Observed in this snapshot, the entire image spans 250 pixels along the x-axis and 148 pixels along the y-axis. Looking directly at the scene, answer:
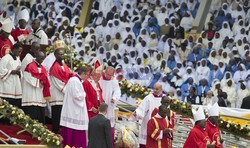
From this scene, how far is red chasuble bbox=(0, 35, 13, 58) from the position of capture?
26761 mm

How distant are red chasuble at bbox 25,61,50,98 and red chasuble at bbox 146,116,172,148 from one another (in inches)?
87.0

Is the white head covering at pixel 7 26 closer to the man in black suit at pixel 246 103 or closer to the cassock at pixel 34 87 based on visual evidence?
the cassock at pixel 34 87

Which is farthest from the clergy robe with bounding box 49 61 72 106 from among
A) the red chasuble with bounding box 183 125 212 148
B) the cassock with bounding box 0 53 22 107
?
the red chasuble with bounding box 183 125 212 148

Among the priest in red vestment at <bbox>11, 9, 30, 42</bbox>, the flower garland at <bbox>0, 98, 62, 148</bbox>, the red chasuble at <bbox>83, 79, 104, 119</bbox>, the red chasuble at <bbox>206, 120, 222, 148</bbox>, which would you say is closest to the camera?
the red chasuble at <bbox>206, 120, 222, 148</bbox>

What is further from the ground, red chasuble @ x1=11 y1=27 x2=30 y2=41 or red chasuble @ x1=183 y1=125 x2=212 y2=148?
red chasuble @ x1=11 y1=27 x2=30 y2=41

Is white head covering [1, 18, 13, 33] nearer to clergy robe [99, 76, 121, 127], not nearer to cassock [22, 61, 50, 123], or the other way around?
cassock [22, 61, 50, 123]

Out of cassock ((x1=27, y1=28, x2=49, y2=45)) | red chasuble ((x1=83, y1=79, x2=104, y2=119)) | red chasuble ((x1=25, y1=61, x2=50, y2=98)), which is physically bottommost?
red chasuble ((x1=83, y1=79, x2=104, y2=119))

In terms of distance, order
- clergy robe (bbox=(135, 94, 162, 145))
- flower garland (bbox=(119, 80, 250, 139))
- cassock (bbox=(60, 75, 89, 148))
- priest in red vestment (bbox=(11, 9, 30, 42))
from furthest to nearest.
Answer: priest in red vestment (bbox=(11, 9, 30, 42)) < flower garland (bbox=(119, 80, 250, 139)) < clergy robe (bbox=(135, 94, 162, 145)) < cassock (bbox=(60, 75, 89, 148))

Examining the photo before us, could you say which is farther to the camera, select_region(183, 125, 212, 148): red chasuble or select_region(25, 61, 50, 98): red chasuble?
select_region(25, 61, 50, 98): red chasuble

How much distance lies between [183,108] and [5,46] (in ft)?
13.8

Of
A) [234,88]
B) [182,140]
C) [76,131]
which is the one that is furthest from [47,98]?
[234,88]

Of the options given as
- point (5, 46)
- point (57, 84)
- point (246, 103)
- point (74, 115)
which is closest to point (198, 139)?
point (74, 115)

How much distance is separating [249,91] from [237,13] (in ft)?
16.8

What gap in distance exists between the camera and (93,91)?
2611 cm
